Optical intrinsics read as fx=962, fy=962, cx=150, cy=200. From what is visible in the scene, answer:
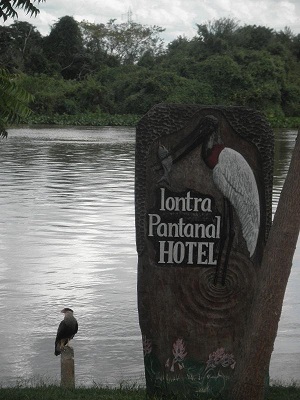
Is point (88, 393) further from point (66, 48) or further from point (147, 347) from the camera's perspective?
point (66, 48)

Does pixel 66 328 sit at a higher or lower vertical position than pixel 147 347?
lower

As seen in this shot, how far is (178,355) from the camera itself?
21.6 ft

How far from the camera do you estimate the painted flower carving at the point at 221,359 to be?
21.6 feet

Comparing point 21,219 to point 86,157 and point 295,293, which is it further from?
point 86,157

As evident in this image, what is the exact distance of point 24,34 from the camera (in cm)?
8394

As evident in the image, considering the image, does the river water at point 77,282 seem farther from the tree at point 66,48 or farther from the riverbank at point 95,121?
the tree at point 66,48

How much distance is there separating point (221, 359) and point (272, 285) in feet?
3.39

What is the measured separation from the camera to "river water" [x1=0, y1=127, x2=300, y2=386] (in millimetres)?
8477

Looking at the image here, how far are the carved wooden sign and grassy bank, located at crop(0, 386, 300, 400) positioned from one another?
25 cm

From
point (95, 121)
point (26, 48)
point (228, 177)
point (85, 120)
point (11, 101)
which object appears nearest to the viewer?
point (228, 177)

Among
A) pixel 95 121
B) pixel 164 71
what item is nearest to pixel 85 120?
pixel 95 121

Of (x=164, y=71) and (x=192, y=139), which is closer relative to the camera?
(x=192, y=139)

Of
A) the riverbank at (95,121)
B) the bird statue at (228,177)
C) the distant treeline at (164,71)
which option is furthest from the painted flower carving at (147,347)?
the riverbank at (95,121)

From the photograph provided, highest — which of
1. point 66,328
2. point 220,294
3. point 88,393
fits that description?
point 220,294
